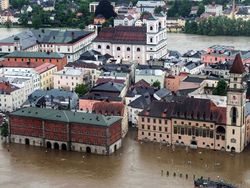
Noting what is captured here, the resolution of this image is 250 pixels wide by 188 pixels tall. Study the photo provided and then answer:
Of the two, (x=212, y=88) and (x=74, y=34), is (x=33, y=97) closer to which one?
(x=212, y=88)

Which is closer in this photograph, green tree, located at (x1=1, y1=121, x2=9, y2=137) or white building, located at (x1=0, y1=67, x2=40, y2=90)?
green tree, located at (x1=1, y1=121, x2=9, y2=137)

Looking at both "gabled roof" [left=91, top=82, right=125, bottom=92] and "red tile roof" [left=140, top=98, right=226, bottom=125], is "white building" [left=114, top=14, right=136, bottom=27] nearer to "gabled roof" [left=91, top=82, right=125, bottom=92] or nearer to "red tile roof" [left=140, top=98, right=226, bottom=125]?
"gabled roof" [left=91, top=82, right=125, bottom=92]

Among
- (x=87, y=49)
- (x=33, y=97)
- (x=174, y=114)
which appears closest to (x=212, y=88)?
(x=174, y=114)

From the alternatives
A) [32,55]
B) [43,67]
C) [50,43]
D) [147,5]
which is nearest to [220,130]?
[43,67]

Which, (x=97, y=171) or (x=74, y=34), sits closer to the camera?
(x=97, y=171)

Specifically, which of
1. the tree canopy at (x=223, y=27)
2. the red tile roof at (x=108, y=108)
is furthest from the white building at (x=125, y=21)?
the red tile roof at (x=108, y=108)

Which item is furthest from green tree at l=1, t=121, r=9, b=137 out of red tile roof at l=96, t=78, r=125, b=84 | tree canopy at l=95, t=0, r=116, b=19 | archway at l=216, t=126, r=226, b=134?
tree canopy at l=95, t=0, r=116, b=19

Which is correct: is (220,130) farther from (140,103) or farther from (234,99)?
(140,103)
